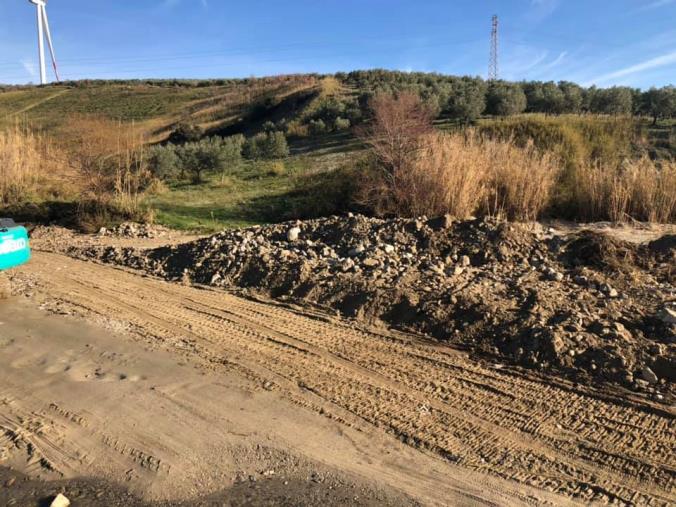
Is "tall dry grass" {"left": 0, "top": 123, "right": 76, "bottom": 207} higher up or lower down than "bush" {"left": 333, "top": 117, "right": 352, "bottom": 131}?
lower down

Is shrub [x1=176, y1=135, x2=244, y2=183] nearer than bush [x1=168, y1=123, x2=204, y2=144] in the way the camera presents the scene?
Yes

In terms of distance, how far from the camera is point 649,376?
438 centimetres

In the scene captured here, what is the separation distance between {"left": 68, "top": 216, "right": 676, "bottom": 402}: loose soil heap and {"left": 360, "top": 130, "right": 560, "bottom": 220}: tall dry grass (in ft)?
7.08

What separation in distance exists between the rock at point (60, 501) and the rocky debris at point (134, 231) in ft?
29.4

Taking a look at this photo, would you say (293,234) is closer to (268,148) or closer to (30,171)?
(30,171)

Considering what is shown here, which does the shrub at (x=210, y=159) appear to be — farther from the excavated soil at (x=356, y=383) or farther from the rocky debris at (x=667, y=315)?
the rocky debris at (x=667, y=315)

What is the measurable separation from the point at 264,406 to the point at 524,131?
15.9m

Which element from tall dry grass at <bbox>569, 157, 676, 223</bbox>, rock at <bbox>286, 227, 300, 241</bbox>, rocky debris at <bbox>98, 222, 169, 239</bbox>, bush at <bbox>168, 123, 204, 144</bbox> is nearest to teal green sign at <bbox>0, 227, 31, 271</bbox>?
rock at <bbox>286, 227, 300, 241</bbox>

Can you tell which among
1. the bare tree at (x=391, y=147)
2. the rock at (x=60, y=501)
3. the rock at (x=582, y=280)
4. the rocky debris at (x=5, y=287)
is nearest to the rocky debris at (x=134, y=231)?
the rocky debris at (x=5, y=287)

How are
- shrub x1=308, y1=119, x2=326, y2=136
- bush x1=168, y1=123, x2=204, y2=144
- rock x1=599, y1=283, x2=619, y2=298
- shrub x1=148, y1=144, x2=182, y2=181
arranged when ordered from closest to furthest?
rock x1=599, y1=283, x2=619, y2=298, shrub x1=148, y1=144, x2=182, y2=181, shrub x1=308, y1=119, x2=326, y2=136, bush x1=168, y1=123, x2=204, y2=144

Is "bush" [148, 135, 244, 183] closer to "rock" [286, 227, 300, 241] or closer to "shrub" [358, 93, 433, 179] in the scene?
"shrub" [358, 93, 433, 179]

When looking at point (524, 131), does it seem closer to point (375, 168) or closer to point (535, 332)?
point (375, 168)

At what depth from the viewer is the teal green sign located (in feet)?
22.7

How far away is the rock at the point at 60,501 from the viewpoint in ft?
10.1
